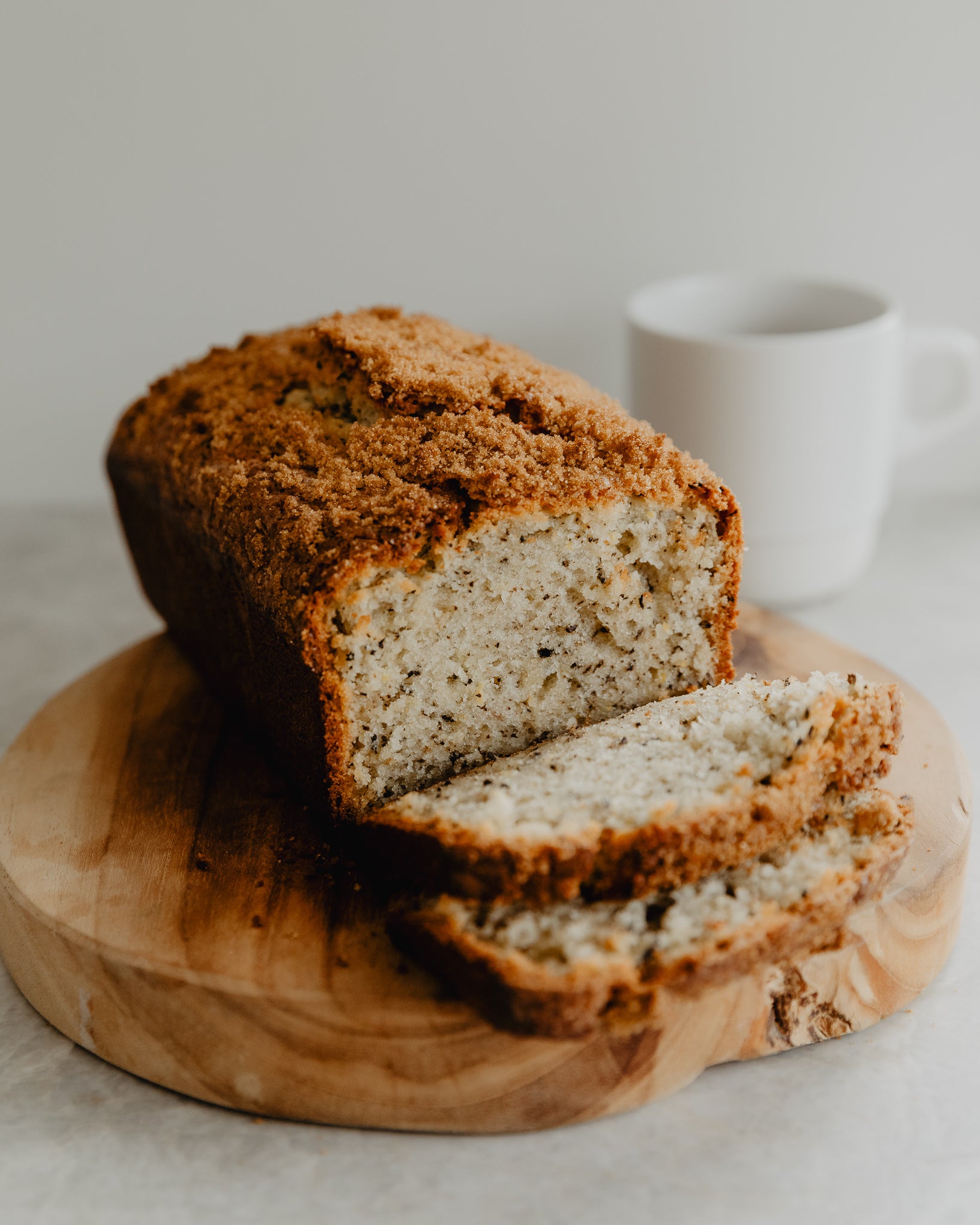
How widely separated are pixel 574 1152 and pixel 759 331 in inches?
105

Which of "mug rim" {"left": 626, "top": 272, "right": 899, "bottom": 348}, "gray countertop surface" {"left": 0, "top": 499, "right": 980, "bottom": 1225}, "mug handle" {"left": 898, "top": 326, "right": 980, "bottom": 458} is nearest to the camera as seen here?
"gray countertop surface" {"left": 0, "top": 499, "right": 980, "bottom": 1225}

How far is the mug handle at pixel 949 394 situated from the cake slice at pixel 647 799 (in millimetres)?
1777

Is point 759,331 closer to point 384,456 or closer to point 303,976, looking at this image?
point 384,456

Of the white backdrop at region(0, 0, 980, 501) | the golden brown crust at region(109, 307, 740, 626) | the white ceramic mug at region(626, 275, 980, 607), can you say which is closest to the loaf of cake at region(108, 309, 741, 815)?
the golden brown crust at region(109, 307, 740, 626)

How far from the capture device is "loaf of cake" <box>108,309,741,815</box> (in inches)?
88.7

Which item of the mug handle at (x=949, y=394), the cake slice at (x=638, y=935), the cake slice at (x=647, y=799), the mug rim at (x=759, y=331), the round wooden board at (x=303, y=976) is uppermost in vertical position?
the mug rim at (x=759, y=331)

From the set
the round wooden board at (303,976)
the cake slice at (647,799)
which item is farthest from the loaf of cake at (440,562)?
the round wooden board at (303,976)

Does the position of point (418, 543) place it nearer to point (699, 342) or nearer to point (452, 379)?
point (452, 379)

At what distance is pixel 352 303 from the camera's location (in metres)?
4.23

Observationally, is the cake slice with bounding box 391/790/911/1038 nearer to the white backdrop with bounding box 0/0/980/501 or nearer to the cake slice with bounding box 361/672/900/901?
the cake slice with bounding box 361/672/900/901

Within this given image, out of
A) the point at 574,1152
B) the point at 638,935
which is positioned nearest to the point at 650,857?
the point at 638,935

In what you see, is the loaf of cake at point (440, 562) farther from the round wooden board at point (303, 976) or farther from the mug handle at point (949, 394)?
the mug handle at point (949, 394)

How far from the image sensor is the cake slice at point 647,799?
1.94m

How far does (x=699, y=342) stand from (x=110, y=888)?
82.2 inches
